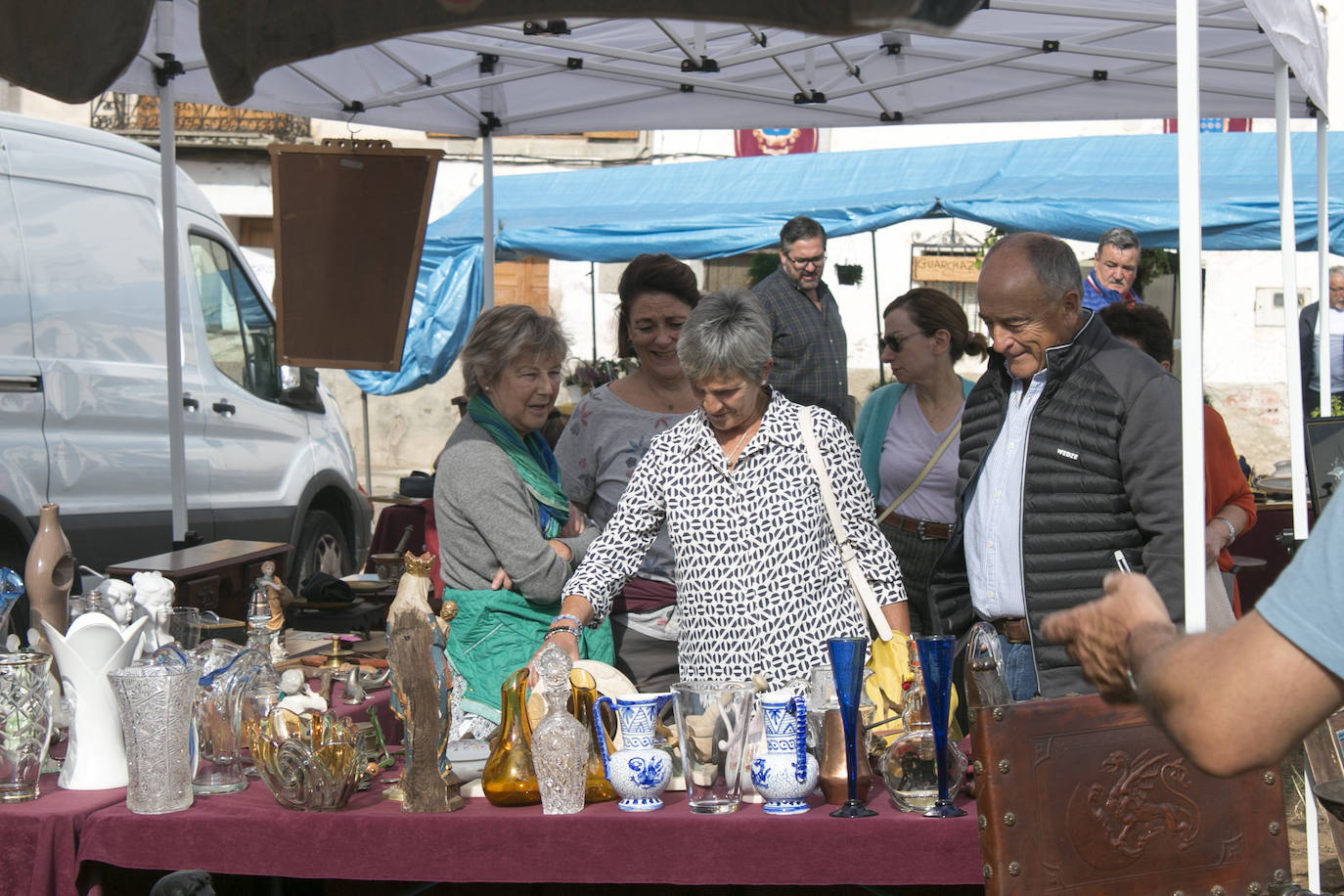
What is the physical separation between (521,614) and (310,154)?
85.4 inches

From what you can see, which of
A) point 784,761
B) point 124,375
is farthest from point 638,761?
point 124,375

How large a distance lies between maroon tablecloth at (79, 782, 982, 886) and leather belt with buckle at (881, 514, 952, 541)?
6.52 ft

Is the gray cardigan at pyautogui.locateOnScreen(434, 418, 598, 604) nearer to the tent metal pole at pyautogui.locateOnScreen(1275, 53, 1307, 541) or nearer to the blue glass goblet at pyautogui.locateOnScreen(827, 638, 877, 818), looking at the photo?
the blue glass goblet at pyautogui.locateOnScreen(827, 638, 877, 818)

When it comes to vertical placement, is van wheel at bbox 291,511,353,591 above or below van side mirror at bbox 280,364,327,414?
below

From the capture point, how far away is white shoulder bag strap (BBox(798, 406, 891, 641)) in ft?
9.05

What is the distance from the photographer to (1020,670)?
2709 millimetres

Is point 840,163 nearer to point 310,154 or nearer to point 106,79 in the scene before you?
point 310,154

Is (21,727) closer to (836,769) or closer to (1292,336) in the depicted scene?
(836,769)

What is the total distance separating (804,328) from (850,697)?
9.31 feet

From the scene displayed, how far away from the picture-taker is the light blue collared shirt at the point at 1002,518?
2.69 metres

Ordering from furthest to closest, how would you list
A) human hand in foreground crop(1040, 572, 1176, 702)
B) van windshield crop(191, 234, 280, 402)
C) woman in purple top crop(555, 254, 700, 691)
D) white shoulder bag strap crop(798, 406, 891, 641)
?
van windshield crop(191, 234, 280, 402) < woman in purple top crop(555, 254, 700, 691) < white shoulder bag strap crop(798, 406, 891, 641) < human hand in foreground crop(1040, 572, 1176, 702)

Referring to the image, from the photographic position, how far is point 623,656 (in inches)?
128

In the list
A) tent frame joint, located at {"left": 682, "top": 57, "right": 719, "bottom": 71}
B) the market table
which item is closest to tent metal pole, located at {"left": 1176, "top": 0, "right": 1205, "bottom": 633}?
the market table

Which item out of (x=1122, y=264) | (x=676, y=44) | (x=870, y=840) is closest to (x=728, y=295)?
(x=870, y=840)
